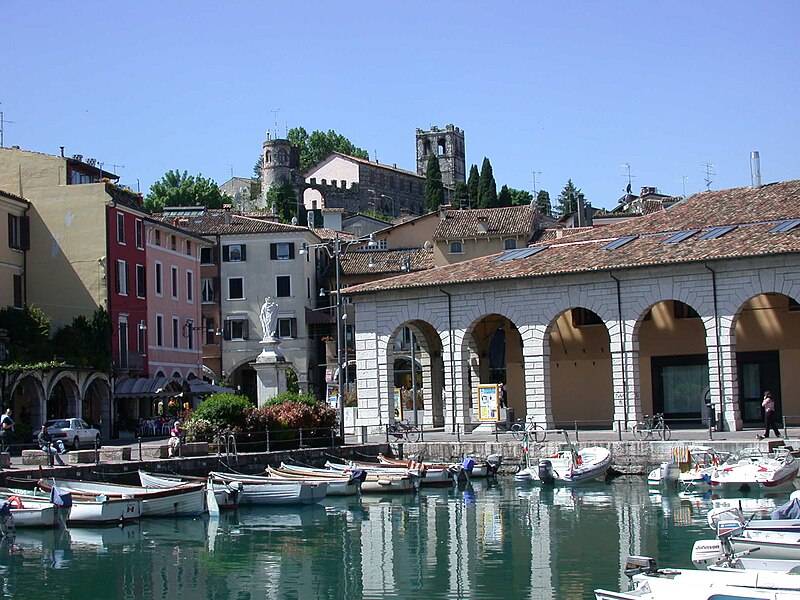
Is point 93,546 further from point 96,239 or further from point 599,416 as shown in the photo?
point 96,239

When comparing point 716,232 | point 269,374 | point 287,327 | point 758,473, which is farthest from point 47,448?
point 287,327

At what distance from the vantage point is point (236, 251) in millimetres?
83625

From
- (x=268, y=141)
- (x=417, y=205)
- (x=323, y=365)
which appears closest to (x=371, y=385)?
(x=323, y=365)

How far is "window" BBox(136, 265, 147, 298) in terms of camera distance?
203 feet

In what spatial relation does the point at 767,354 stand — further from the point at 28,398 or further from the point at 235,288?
the point at 235,288

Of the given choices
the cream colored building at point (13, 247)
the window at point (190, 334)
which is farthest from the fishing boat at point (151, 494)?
the window at point (190, 334)

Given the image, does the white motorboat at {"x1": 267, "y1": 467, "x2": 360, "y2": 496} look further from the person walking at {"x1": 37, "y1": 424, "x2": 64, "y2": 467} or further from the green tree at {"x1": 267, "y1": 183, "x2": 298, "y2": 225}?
the green tree at {"x1": 267, "y1": 183, "x2": 298, "y2": 225}

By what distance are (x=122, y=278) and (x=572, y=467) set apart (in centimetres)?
2791

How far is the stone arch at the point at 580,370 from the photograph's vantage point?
5006 cm

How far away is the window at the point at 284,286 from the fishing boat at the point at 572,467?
44660 mm

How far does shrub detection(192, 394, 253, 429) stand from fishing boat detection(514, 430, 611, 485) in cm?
899

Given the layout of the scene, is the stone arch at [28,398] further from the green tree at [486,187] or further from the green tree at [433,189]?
the green tree at [433,189]

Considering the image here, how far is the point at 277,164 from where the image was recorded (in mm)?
159875

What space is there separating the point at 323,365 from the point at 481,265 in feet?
116
